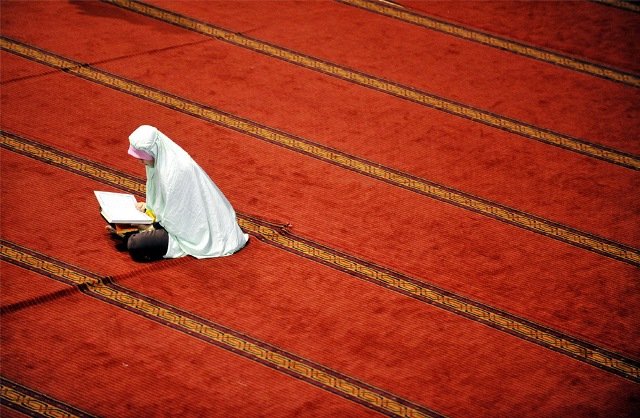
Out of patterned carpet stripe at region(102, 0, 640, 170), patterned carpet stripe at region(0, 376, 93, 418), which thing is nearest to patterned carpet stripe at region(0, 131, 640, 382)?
patterned carpet stripe at region(0, 376, 93, 418)

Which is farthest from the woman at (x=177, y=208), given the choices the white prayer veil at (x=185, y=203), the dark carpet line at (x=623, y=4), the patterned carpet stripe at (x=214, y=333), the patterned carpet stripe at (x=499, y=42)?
the dark carpet line at (x=623, y=4)

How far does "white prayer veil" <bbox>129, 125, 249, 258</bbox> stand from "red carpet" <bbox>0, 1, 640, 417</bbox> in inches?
2.9

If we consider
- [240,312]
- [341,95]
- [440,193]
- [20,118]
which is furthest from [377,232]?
[20,118]

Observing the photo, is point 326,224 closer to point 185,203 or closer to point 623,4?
point 185,203

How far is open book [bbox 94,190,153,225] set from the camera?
3443mm

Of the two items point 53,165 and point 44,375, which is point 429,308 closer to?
point 44,375

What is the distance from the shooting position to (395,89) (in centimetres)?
489

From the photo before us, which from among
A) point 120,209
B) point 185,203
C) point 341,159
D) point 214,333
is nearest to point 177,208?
point 185,203

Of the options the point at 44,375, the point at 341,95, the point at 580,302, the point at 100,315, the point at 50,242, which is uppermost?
the point at 341,95

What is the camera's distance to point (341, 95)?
479 centimetres

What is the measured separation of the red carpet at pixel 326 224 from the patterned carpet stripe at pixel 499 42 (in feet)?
0.23

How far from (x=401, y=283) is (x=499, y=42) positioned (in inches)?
94.2

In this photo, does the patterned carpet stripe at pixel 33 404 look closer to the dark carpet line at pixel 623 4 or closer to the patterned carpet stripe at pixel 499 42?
the patterned carpet stripe at pixel 499 42

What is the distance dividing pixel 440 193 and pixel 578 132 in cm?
108
